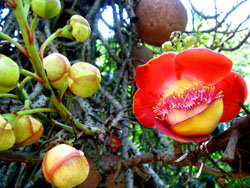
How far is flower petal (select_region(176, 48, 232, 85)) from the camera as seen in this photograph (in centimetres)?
56

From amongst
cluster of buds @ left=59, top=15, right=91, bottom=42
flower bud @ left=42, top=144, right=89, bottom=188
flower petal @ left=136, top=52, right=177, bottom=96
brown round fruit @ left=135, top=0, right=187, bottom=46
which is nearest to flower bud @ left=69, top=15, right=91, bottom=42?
cluster of buds @ left=59, top=15, right=91, bottom=42

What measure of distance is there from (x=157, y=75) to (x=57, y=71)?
27 cm

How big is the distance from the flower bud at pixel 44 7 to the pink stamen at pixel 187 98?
348mm

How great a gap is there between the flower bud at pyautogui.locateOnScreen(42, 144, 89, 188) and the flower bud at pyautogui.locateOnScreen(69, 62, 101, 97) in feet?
0.49

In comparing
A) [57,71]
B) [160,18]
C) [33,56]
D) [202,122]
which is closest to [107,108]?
[160,18]

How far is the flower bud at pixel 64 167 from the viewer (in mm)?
613

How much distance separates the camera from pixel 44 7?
23.9 inches

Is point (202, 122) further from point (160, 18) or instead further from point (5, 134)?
point (160, 18)

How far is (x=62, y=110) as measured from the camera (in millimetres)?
711

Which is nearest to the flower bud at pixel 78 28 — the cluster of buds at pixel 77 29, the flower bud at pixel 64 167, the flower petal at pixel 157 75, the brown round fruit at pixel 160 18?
the cluster of buds at pixel 77 29

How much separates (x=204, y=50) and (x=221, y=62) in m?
0.05

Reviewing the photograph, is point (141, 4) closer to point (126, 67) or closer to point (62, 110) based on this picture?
point (126, 67)

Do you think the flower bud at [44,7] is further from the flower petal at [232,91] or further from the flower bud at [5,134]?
the flower petal at [232,91]

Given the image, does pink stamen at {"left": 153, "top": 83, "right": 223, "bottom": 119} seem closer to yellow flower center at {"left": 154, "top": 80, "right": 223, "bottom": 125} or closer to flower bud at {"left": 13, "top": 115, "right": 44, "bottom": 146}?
yellow flower center at {"left": 154, "top": 80, "right": 223, "bottom": 125}
